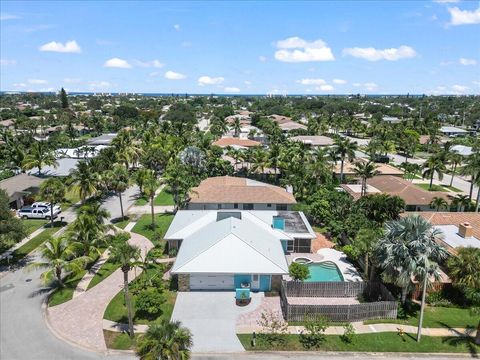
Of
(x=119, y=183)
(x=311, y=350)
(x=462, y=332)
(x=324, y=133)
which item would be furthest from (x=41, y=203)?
(x=324, y=133)

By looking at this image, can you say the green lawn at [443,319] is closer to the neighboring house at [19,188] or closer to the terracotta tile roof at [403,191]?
the terracotta tile roof at [403,191]

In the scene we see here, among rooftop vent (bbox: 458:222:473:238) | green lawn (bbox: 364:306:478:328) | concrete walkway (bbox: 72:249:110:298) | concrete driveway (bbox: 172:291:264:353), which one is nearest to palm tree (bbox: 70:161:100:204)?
concrete walkway (bbox: 72:249:110:298)

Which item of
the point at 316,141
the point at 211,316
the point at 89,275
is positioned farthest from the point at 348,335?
the point at 316,141

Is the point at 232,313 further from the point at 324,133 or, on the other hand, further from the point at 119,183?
the point at 324,133

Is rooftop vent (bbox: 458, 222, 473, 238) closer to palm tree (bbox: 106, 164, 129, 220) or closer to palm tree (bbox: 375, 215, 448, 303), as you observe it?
palm tree (bbox: 375, 215, 448, 303)

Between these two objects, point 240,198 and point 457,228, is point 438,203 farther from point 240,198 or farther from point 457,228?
point 240,198
